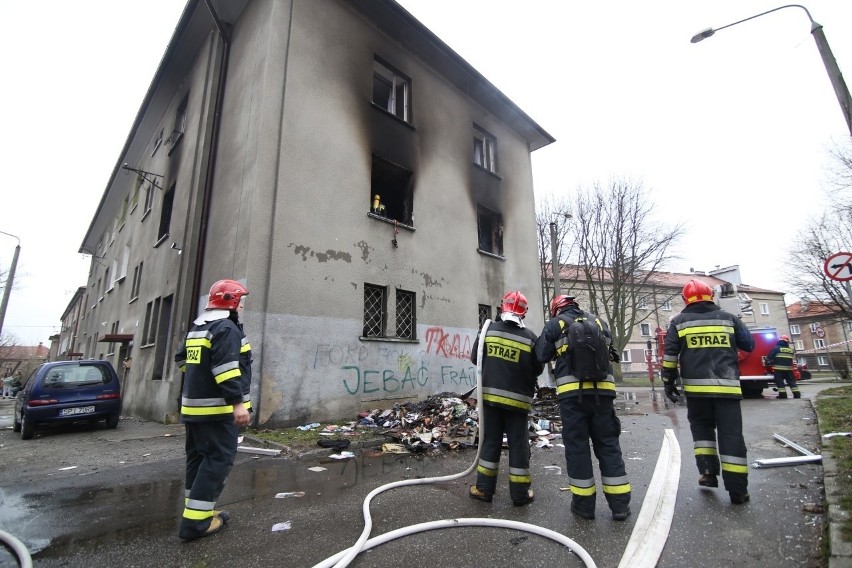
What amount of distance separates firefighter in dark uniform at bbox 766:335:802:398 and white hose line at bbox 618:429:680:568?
837cm

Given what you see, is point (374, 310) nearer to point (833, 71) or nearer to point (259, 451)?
point (259, 451)

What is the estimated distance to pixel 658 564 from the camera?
256 centimetres

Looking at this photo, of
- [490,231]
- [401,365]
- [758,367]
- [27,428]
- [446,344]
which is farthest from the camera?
[490,231]

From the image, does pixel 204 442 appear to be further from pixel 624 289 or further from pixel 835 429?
pixel 624 289

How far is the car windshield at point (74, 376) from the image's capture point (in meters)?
8.59

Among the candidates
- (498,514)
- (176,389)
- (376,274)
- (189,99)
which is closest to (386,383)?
(376,274)

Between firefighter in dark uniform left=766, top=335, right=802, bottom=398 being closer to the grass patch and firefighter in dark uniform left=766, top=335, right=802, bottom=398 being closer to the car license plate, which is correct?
the grass patch

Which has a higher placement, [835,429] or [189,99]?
[189,99]

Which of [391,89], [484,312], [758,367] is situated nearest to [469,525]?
[484,312]

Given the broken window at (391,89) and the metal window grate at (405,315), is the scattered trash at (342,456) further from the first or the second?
the broken window at (391,89)

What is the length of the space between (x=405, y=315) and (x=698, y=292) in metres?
7.13

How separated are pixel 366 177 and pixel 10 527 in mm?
8246

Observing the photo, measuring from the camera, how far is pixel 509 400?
3.81 m

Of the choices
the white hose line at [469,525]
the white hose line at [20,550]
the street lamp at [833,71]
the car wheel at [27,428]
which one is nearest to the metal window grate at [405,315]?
the white hose line at [469,525]
